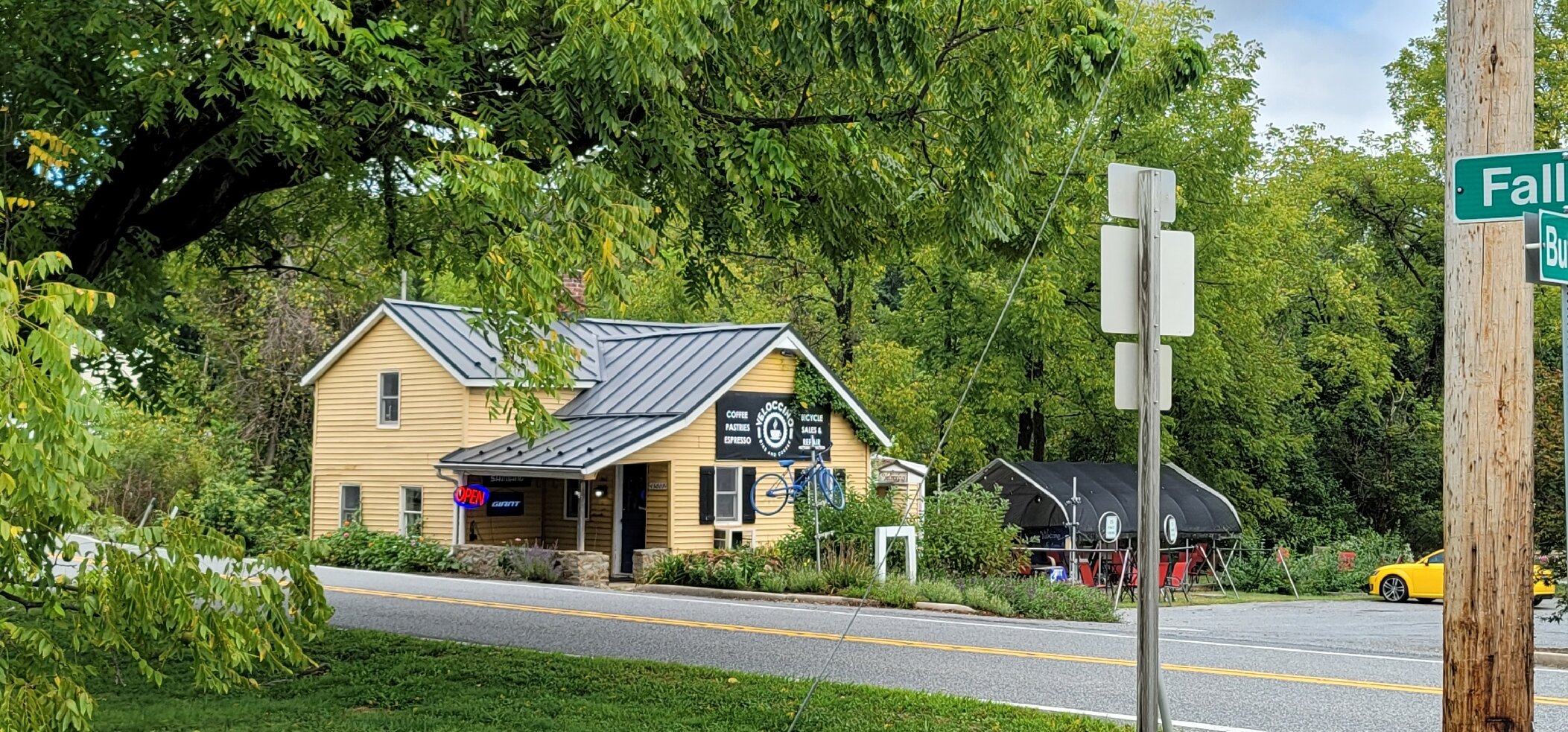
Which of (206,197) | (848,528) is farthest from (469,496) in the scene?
(206,197)

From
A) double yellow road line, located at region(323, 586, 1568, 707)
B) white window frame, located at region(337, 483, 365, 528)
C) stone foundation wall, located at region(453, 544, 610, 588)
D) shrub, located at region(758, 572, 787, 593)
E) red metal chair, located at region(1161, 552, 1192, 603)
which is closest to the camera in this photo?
double yellow road line, located at region(323, 586, 1568, 707)

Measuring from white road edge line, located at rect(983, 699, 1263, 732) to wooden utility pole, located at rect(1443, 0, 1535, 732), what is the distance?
10.8ft

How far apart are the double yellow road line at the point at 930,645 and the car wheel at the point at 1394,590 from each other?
709 inches

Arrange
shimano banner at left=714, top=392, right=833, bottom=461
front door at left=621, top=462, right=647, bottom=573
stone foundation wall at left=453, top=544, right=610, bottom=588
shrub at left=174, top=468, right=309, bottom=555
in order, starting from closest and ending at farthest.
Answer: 1. stone foundation wall at left=453, top=544, right=610, bottom=588
2. front door at left=621, top=462, right=647, bottom=573
3. shimano banner at left=714, top=392, right=833, bottom=461
4. shrub at left=174, top=468, right=309, bottom=555

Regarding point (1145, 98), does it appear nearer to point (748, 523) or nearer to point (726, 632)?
point (726, 632)

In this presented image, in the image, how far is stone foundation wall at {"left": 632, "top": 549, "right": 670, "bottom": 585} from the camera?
25484 mm

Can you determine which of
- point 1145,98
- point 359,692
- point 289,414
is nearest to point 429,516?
point 289,414

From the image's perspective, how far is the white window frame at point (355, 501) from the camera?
106ft

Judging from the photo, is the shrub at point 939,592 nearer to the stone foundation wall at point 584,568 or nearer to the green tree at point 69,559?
the stone foundation wall at point 584,568

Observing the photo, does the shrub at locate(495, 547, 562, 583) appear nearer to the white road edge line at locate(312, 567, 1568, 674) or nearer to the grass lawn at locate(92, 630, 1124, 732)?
the white road edge line at locate(312, 567, 1568, 674)

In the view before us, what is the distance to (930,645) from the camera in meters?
15.1

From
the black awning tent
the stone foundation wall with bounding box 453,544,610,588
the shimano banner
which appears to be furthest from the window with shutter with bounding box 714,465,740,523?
the black awning tent

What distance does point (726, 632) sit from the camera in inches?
636

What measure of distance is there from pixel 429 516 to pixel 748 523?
705 cm
